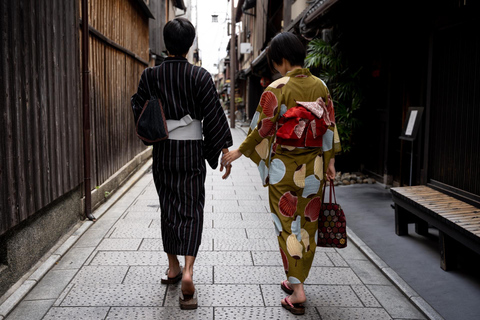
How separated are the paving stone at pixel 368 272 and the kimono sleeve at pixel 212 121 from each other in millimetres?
1995

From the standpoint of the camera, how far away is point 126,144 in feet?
34.2

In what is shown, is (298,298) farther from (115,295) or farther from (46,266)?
(46,266)

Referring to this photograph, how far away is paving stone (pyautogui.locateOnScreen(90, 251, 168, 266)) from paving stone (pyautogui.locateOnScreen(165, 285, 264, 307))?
769 mm

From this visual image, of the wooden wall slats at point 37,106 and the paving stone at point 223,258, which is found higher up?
the wooden wall slats at point 37,106

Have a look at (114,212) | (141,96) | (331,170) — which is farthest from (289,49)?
(114,212)

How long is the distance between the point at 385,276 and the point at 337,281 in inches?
20.5

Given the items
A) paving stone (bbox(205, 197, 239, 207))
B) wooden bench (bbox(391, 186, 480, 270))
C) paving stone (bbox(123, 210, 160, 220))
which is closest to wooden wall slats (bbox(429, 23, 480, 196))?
wooden bench (bbox(391, 186, 480, 270))

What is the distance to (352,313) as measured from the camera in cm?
377

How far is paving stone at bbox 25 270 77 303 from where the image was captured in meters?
4.00

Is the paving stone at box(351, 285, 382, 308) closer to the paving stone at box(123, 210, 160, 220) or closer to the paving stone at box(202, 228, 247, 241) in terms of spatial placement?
the paving stone at box(202, 228, 247, 241)

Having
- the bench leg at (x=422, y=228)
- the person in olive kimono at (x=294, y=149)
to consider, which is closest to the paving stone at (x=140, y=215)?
the person in olive kimono at (x=294, y=149)

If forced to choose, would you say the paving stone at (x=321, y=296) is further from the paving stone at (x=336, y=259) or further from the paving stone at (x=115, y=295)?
the paving stone at (x=115, y=295)

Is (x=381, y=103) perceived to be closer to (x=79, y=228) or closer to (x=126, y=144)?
(x=126, y=144)

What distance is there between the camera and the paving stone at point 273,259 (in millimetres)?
4945
